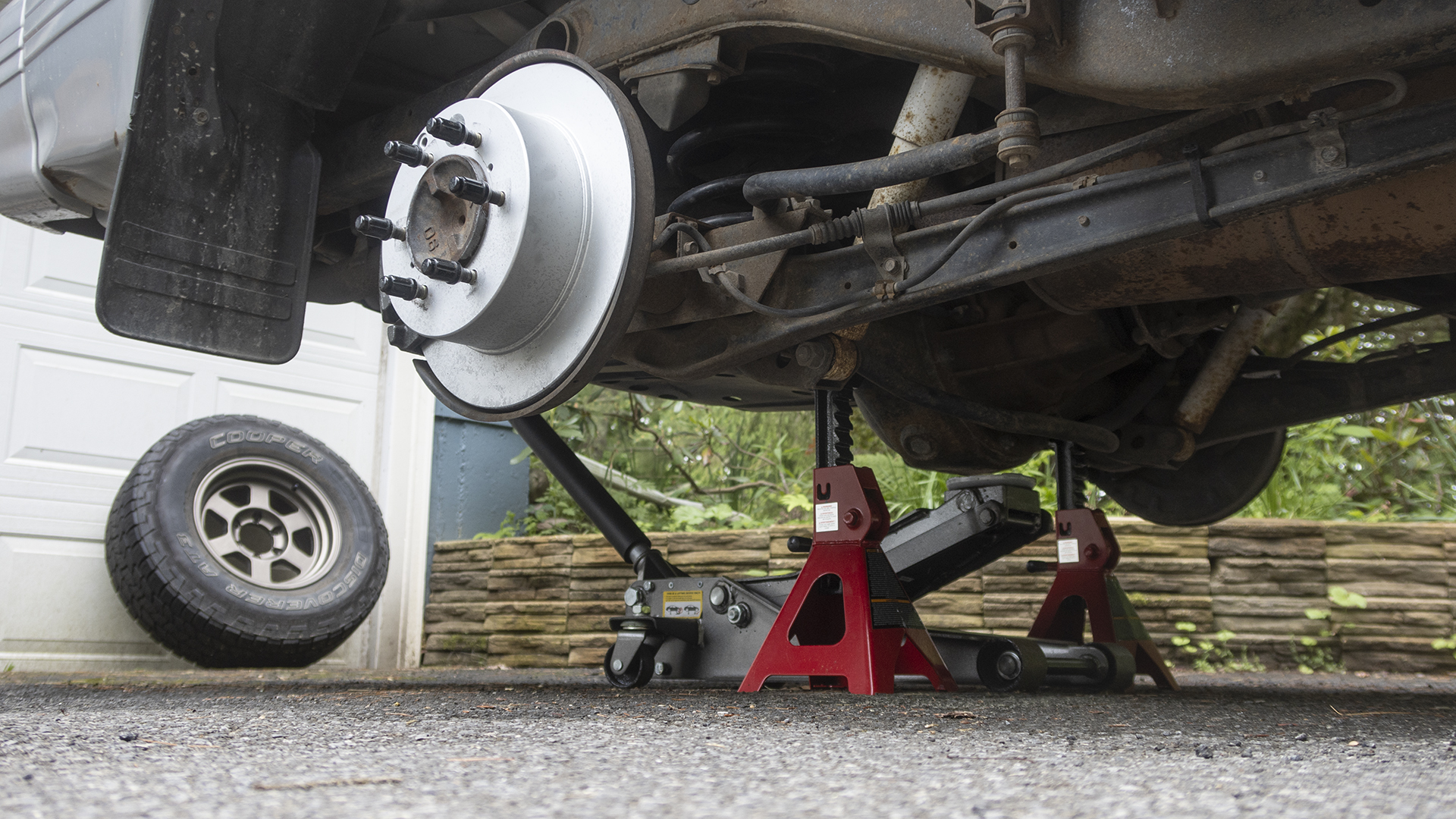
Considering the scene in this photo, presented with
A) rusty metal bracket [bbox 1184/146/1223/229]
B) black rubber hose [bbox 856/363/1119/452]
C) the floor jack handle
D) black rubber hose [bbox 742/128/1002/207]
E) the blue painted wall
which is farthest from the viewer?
the blue painted wall

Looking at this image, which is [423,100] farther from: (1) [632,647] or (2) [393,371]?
(2) [393,371]

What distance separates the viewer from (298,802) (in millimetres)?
757

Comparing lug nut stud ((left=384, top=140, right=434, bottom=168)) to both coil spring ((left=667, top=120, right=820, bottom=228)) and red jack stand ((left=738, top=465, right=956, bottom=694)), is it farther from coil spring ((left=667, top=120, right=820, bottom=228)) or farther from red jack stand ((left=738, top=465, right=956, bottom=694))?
red jack stand ((left=738, top=465, right=956, bottom=694))

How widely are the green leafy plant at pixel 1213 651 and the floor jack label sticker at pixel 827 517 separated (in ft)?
7.78

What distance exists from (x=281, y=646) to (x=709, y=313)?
241 centimetres

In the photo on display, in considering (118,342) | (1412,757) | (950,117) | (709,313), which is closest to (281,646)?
(118,342)

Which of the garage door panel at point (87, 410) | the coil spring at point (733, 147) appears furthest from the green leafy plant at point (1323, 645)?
the garage door panel at point (87, 410)

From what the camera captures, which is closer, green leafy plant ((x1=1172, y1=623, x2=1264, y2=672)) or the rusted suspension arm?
the rusted suspension arm

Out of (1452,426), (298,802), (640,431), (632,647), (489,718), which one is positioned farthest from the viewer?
(640,431)

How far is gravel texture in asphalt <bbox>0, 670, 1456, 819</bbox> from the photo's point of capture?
0.77 metres

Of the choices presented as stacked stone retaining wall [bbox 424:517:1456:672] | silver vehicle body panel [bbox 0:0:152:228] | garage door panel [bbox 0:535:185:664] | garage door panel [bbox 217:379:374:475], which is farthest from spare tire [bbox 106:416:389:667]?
silver vehicle body panel [bbox 0:0:152:228]

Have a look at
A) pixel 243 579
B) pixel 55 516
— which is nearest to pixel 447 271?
pixel 243 579

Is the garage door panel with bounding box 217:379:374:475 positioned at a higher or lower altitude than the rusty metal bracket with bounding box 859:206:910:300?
higher

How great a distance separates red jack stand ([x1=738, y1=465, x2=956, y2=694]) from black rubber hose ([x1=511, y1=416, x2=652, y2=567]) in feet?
2.30
